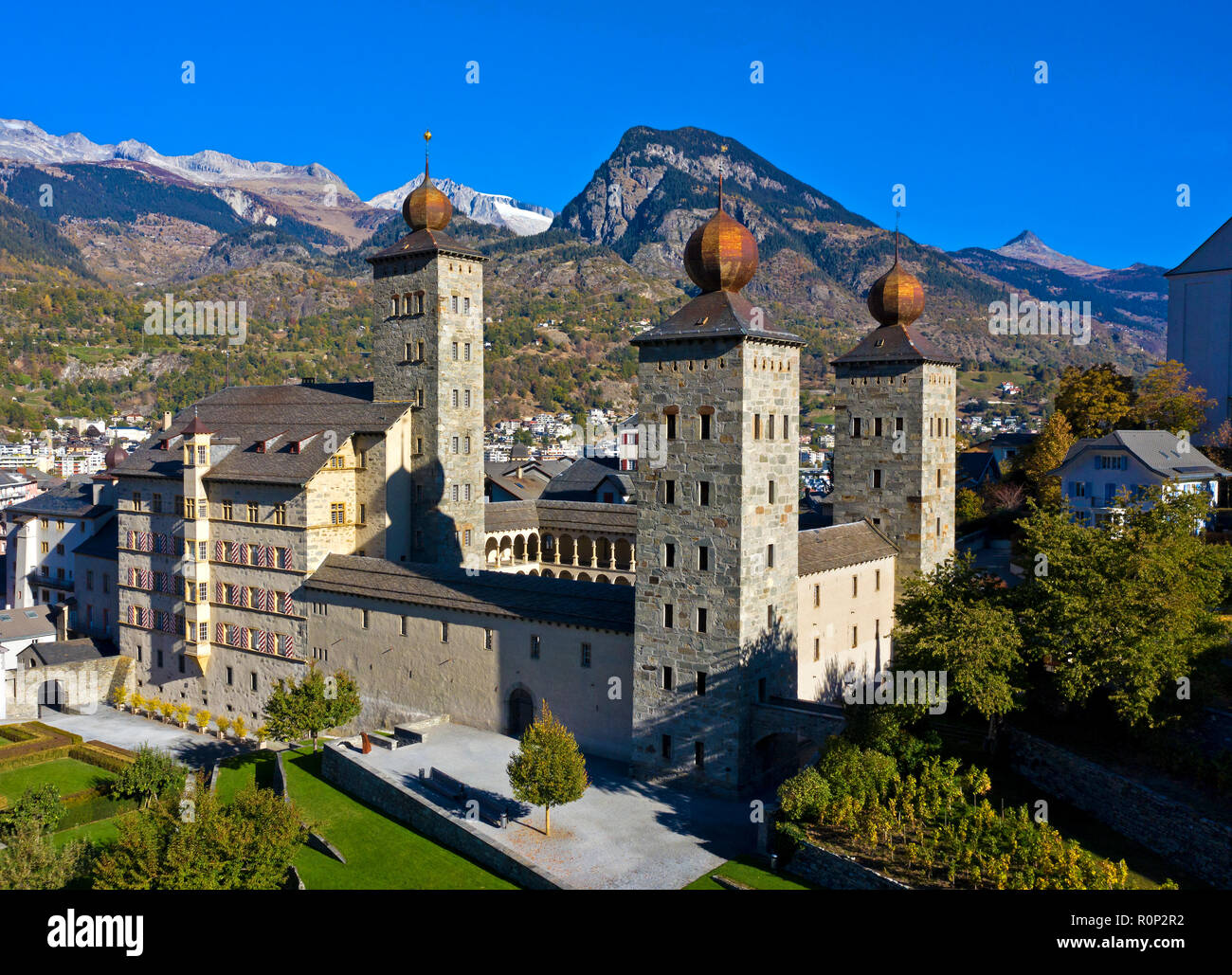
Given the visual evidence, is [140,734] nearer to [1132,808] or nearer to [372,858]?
[372,858]

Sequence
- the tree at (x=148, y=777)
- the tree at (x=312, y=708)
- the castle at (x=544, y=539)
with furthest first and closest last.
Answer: the tree at (x=312, y=708) → the tree at (x=148, y=777) → the castle at (x=544, y=539)

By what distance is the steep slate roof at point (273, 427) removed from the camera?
179ft

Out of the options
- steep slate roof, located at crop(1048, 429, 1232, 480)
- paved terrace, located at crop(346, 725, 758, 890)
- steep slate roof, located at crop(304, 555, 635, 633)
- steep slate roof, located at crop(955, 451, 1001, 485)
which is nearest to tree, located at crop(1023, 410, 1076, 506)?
steep slate roof, located at crop(1048, 429, 1232, 480)

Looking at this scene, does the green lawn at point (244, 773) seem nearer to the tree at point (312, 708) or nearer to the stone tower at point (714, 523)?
the tree at point (312, 708)

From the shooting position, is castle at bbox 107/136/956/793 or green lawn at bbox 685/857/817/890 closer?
green lawn at bbox 685/857/817/890

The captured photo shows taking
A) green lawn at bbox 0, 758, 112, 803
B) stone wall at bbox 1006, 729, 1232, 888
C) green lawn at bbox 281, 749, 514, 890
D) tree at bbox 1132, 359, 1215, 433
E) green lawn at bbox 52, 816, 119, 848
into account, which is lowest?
green lawn at bbox 0, 758, 112, 803

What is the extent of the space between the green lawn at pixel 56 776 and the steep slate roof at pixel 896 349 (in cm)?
4187

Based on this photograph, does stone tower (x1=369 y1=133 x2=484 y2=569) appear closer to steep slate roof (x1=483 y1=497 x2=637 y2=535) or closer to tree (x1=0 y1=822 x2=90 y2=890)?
steep slate roof (x1=483 y1=497 x2=637 y2=535)

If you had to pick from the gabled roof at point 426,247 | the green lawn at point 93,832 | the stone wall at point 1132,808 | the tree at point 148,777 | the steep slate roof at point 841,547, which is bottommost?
the green lawn at point 93,832

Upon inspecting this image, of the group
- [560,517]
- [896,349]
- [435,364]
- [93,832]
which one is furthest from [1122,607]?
[93,832]

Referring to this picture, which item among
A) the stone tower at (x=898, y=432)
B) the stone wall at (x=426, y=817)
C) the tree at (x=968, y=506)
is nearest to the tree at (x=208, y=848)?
the stone wall at (x=426, y=817)

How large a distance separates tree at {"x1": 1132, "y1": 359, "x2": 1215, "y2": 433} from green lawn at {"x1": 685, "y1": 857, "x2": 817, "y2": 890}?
50.3m

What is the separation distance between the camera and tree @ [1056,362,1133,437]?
68.9 m

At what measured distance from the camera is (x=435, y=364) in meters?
55.2
